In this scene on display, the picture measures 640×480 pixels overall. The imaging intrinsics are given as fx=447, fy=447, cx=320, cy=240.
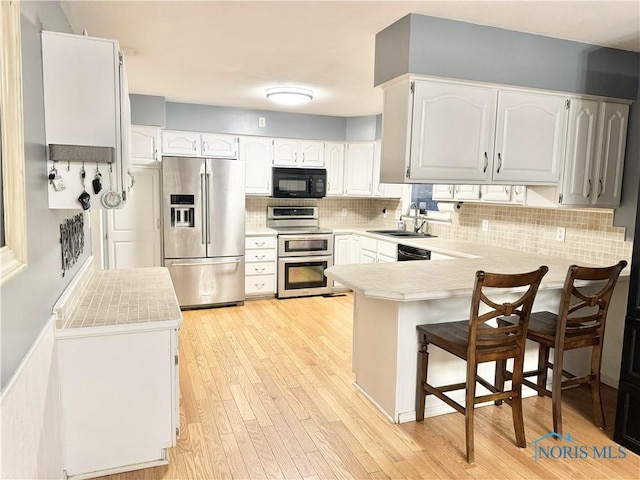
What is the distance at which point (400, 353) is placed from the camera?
2686mm

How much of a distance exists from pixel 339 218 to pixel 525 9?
437 centimetres

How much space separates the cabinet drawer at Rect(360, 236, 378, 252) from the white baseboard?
4.02 m

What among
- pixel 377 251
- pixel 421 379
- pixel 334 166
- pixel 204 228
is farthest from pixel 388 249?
pixel 421 379

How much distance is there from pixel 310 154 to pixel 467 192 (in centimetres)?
240

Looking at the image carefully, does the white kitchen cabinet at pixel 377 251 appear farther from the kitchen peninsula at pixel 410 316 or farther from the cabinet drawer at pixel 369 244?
the kitchen peninsula at pixel 410 316

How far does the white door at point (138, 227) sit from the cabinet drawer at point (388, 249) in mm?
2556

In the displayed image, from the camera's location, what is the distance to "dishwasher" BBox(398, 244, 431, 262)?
4479 millimetres

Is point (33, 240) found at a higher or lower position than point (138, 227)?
higher

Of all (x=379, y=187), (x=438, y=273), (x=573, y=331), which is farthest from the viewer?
(x=379, y=187)

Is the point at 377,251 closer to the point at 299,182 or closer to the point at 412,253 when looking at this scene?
the point at 412,253

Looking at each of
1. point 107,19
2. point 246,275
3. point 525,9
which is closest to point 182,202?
point 246,275

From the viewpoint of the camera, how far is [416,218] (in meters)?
5.58

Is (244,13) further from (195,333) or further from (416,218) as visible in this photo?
(416,218)

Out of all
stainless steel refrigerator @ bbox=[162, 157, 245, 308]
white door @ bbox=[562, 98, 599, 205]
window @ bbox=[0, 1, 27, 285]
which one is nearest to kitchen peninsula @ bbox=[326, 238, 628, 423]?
white door @ bbox=[562, 98, 599, 205]
